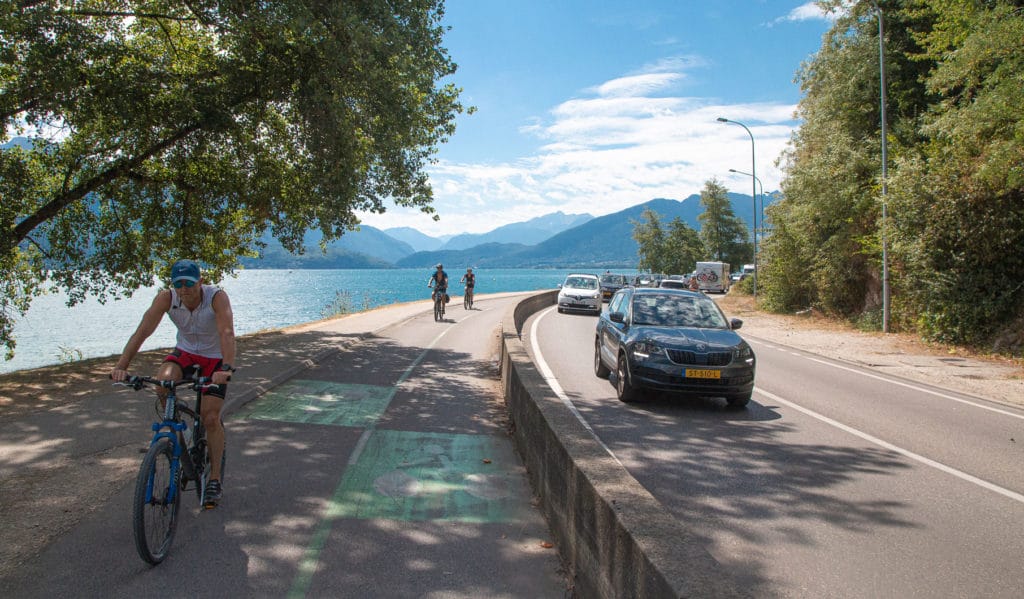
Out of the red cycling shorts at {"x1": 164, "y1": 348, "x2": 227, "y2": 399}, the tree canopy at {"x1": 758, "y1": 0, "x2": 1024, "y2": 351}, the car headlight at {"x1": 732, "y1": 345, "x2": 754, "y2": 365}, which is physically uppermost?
the tree canopy at {"x1": 758, "y1": 0, "x2": 1024, "y2": 351}

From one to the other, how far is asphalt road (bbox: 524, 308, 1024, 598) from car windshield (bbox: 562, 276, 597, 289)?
18872mm

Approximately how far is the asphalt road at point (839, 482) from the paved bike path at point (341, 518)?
4.24 ft

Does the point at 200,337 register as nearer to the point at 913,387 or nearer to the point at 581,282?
the point at 913,387

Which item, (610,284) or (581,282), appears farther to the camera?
(610,284)

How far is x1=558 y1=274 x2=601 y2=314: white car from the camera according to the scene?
2856cm

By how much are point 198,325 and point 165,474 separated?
1043 millimetres

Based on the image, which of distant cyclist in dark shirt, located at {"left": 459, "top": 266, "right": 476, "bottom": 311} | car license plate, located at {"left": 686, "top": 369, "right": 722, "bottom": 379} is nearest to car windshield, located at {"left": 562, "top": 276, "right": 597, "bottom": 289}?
distant cyclist in dark shirt, located at {"left": 459, "top": 266, "right": 476, "bottom": 311}

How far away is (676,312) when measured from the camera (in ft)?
32.1

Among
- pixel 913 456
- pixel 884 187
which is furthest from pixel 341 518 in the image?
pixel 884 187

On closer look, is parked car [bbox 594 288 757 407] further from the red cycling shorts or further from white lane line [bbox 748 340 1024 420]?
the red cycling shorts

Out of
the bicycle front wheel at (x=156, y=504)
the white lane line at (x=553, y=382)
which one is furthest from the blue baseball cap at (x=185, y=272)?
the white lane line at (x=553, y=382)

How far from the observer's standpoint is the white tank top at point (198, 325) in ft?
14.8

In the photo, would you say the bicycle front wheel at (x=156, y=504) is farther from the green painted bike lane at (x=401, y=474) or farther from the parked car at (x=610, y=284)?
the parked car at (x=610, y=284)

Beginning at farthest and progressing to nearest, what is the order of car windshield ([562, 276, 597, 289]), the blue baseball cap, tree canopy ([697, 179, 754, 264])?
tree canopy ([697, 179, 754, 264]), car windshield ([562, 276, 597, 289]), the blue baseball cap
